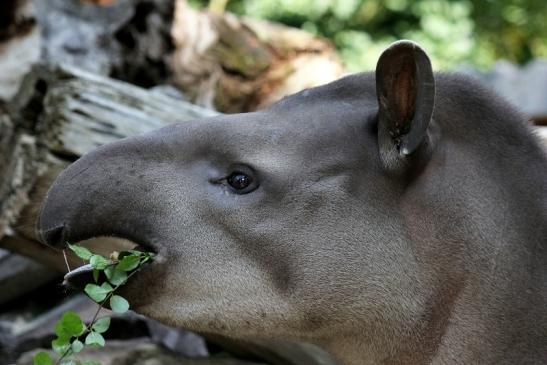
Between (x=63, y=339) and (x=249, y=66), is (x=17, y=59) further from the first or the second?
(x=63, y=339)

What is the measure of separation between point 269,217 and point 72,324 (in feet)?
2.44

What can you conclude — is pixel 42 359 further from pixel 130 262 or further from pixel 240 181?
pixel 240 181

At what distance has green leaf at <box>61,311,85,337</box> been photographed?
3.16 metres

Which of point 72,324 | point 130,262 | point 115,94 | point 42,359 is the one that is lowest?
point 115,94

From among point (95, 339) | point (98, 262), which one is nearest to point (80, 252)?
point (98, 262)

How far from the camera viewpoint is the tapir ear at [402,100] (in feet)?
→ 10.0

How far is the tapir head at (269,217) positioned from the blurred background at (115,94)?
0.43 m

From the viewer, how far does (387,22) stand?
14102 millimetres

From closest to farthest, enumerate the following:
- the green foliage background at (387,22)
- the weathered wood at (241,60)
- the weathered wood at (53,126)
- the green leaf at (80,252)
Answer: the green leaf at (80,252) → the weathered wood at (53,126) → the weathered wood at (241,60) → the green foliage background at (387,22)

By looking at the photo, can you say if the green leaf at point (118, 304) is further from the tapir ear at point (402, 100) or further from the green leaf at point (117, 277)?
the tapir ear at point (402, 100)

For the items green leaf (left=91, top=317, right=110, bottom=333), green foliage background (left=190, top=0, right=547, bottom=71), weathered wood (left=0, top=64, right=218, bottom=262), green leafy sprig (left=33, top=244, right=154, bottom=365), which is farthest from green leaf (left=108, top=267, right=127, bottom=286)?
green foliage background (left=190, top=0, right=547, bottom=71)

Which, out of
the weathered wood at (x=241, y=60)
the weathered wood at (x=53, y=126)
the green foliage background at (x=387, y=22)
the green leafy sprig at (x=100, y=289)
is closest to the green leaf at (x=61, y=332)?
the green leafy sprig at (x=100, y=289)

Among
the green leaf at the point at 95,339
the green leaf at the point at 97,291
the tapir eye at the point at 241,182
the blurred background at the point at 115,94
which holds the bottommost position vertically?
the blurred background at the point at 115,94

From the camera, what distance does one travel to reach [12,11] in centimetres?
630
